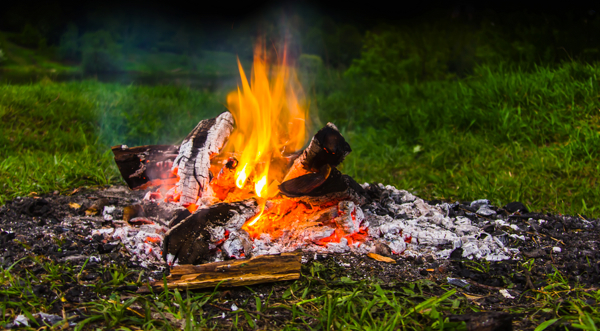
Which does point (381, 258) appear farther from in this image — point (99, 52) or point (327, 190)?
point (99, 52)

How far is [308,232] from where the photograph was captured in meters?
2.58

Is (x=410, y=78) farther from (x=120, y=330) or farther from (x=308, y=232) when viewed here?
(x=120, y=330)

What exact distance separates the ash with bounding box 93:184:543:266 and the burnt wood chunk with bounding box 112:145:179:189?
31 cm

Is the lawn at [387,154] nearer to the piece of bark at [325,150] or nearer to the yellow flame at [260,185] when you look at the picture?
the piece of bark at [325,150]

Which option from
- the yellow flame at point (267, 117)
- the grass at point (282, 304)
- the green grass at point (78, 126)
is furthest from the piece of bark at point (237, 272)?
the green grass at point (78, 126)

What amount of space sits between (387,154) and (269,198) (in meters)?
2.74

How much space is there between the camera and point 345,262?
92.0 inches

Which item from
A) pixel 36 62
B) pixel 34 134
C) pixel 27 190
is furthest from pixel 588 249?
pixel 36 62

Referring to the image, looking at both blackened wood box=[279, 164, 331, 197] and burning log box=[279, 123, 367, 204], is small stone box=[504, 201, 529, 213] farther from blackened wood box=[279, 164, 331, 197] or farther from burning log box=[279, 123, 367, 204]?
blackened wood box=[279, 164, 331, 197]

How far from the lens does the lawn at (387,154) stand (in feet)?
5.93

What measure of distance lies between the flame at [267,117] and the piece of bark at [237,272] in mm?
919

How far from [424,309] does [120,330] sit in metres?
1.27

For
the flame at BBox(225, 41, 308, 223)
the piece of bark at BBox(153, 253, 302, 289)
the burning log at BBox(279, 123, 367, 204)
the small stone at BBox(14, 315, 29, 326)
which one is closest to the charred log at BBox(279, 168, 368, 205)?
the burning log at BBox(279, 123, 367, 204)

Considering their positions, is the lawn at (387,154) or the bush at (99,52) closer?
the lawn at (387,154)
